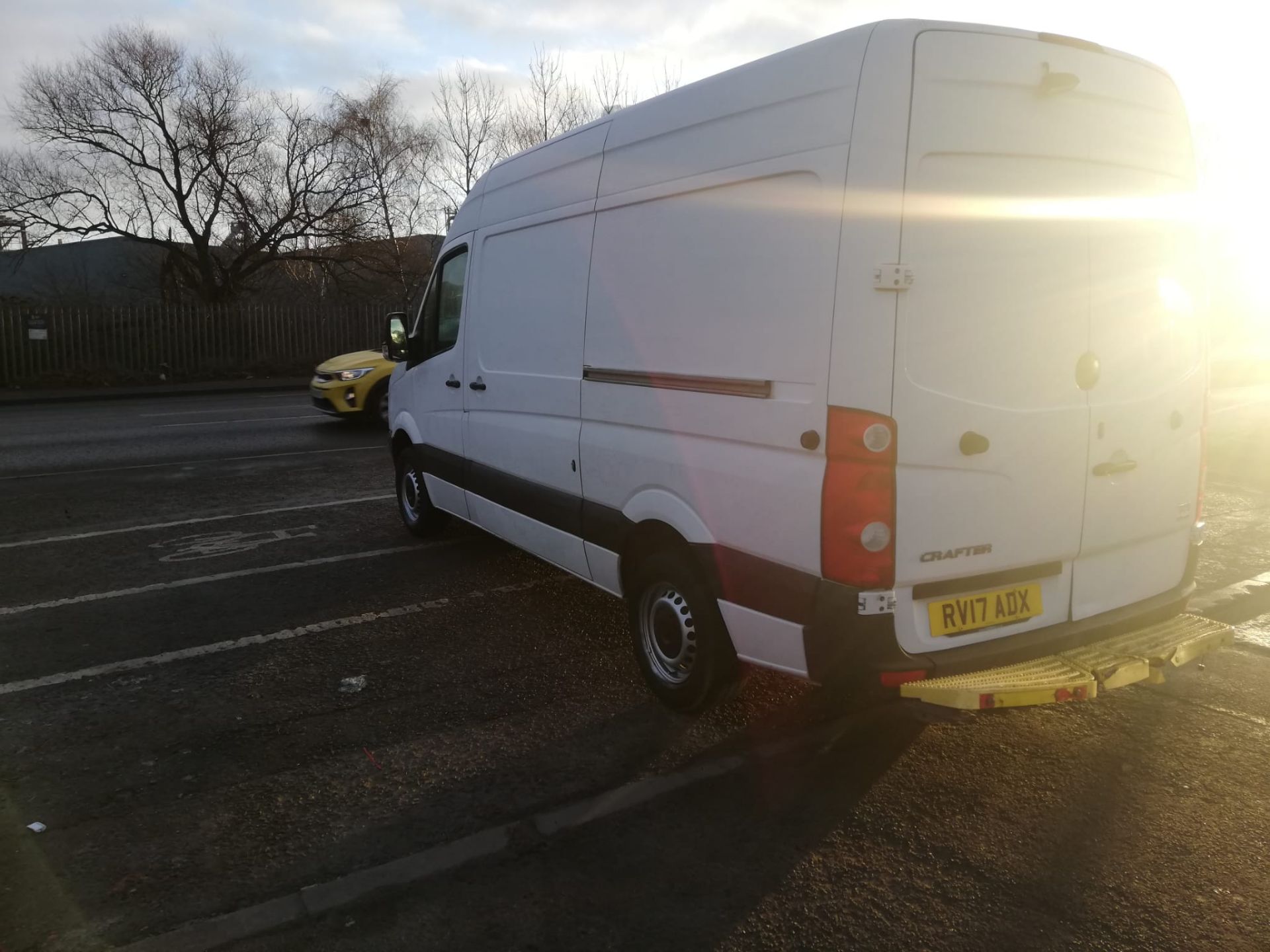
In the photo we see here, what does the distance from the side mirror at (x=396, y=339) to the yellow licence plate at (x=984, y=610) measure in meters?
4.74

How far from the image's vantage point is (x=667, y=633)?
4.34 metres

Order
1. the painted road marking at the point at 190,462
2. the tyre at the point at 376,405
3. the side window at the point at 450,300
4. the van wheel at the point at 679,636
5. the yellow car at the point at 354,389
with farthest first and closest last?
the tyre at the point at 376,405
the yellow car at the point at 354,389
the painted road marking at the point at 190,462
the side window at the point at 450,300
the van wheel at the point at 679,636

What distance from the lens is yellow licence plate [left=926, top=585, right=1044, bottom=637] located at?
136 inches

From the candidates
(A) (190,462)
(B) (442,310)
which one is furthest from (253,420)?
(B) (442,310)

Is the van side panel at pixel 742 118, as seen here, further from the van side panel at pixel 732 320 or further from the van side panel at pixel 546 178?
the van side panel at pixel 546 178

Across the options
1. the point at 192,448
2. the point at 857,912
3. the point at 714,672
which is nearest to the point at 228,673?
the point at 714,672

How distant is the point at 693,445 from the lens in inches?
157

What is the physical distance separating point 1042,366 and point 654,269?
1.62 metres

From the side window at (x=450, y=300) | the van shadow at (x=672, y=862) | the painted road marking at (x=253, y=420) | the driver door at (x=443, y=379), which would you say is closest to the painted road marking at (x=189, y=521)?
the driver door at (x=443, y=379)

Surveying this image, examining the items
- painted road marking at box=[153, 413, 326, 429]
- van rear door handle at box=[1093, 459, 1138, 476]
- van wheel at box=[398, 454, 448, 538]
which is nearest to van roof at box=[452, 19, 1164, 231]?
van rear door handle at box=[1093, 459, 1138, 476]

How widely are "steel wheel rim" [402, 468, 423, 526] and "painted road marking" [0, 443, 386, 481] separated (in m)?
4.74

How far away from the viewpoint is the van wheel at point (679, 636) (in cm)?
403

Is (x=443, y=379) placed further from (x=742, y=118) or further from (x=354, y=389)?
(x=354, y=389)

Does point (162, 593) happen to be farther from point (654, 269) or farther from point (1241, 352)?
point (1241, 352)
